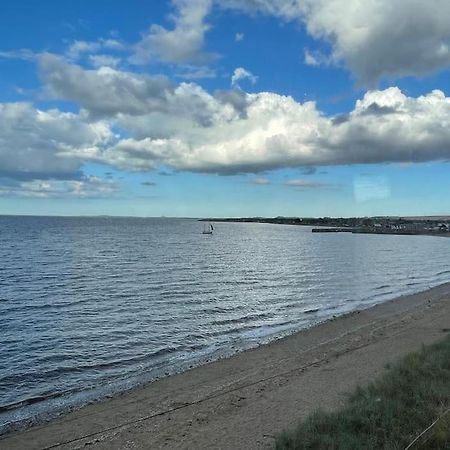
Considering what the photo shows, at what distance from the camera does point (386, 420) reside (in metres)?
8.18

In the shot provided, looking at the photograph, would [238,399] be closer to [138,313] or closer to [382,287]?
[138,313]

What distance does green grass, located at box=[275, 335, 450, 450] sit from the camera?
291 inches

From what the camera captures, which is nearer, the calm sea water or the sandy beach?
the sandy beach

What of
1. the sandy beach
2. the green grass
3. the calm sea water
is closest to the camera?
the green grass

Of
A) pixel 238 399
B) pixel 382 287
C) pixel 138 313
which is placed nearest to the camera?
pixel 238 399

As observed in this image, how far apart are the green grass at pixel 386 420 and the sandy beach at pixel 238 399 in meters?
1.27

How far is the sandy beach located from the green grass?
49.9 inches

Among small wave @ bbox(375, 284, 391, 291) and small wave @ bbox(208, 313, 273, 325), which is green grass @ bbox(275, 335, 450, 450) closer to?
small wave @ bbox(208, 313, 273, 325)

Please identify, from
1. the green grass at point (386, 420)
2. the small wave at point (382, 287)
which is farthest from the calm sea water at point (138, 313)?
the green grass at point (386, 420)

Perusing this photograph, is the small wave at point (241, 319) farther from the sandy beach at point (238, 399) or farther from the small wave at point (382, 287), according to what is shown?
the small wave at point (382, 287)

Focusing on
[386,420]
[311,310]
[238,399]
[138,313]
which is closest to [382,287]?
[311,310]

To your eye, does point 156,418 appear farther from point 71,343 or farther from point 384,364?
point 71,343

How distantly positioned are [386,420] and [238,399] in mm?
5020

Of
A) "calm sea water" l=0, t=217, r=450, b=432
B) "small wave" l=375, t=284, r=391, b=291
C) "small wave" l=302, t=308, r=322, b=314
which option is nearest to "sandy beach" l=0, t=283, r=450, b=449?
"calm sea water" l=0, t=217, r=450, b=432
